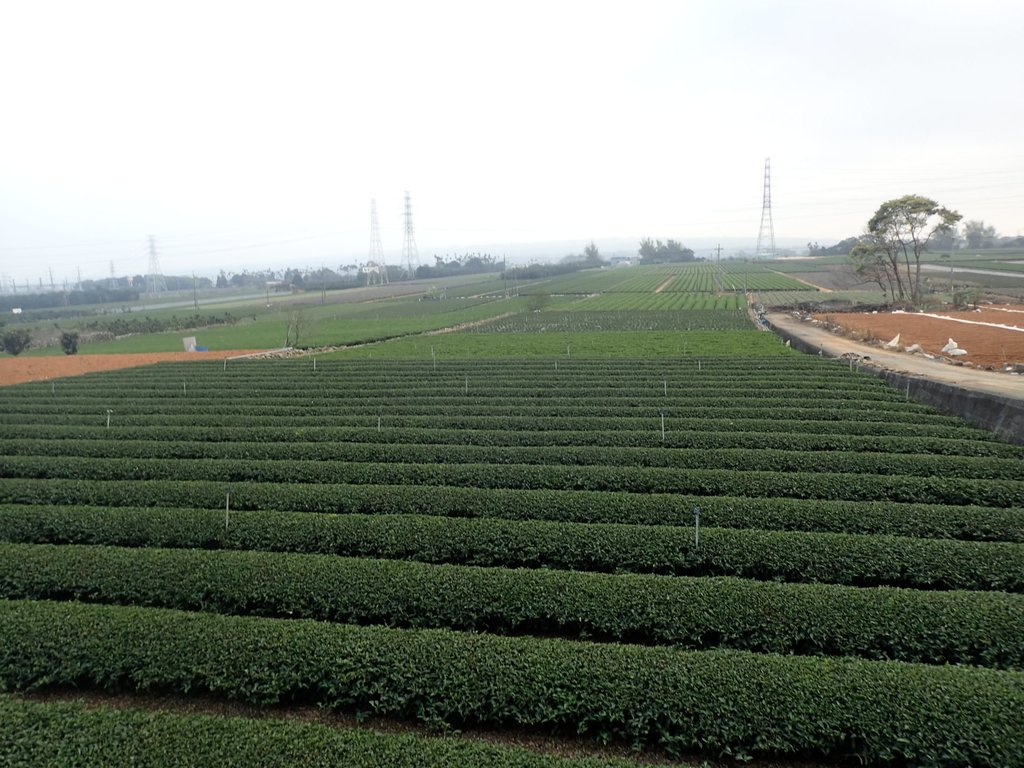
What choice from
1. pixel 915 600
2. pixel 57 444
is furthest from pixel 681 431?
pixel 57 444

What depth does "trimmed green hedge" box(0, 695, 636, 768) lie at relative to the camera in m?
6.35

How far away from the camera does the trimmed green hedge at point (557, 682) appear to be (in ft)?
21.8

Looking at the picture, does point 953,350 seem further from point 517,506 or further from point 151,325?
point 151,325

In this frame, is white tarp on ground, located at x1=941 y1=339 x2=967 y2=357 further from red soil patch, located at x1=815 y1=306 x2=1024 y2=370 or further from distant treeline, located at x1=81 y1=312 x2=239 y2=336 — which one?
distant treeline, located at x1=81 y1=312 x2=239 y2=336

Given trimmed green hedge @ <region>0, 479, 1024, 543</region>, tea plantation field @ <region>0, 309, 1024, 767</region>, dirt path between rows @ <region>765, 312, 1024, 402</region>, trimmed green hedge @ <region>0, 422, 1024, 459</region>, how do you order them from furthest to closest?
dirt path between rows @ <region>765, 312, 1024, 402</region>
trimmed green hedge @ <region>0, 422, 1024, 459</region>
trimmed green hedge @ <region>0, 479, 1024, 543</region>
tea plantation field @ <region>0, 309, 1024, 767</region>

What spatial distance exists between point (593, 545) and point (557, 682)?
3511 mm

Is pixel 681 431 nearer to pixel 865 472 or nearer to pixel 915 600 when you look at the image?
pixel 865 472

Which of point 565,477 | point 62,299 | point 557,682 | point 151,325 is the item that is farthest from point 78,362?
point 62,299

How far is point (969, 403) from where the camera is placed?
19.5 meters

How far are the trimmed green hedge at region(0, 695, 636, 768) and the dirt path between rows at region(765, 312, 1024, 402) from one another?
1887cm

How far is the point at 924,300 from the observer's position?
57.2 meters

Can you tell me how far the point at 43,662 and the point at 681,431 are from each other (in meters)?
14.8

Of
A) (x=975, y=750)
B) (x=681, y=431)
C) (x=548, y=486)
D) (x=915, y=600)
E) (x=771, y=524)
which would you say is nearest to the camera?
(x=975, y=750)

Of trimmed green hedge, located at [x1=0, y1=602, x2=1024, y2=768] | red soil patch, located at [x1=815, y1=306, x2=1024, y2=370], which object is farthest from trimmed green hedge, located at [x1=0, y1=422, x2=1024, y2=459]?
red soil patch, located at [x1=815, y1=306, x2=1024, y2=370]
